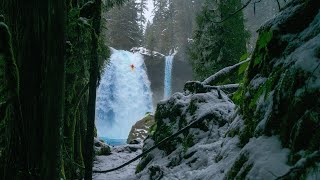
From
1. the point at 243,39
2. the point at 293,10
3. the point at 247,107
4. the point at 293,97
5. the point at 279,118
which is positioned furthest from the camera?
the point at 243,39

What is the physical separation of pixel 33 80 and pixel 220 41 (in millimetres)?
20265

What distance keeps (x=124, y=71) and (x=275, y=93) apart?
118ft

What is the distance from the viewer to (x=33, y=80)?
2.15 m

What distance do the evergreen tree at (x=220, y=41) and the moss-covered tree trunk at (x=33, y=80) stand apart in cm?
1911

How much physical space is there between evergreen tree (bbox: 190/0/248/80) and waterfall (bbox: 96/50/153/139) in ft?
51.9

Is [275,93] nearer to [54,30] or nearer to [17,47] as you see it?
[54,30]

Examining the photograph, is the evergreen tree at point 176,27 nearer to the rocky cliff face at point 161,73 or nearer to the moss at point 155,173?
the rocky cliff face at point 161,73

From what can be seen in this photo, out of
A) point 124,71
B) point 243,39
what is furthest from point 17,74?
point 124,71

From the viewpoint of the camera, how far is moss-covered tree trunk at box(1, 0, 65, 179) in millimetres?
2121

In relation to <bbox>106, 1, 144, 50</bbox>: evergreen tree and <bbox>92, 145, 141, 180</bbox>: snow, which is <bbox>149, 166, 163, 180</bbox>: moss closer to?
<bbox>92, 145, 141, 180</bbox>: snow

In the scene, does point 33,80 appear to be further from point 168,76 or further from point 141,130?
point 168,76

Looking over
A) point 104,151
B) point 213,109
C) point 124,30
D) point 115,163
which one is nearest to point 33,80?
point 213,109

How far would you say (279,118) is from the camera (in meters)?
2.15

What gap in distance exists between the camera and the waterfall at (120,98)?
36.2m
